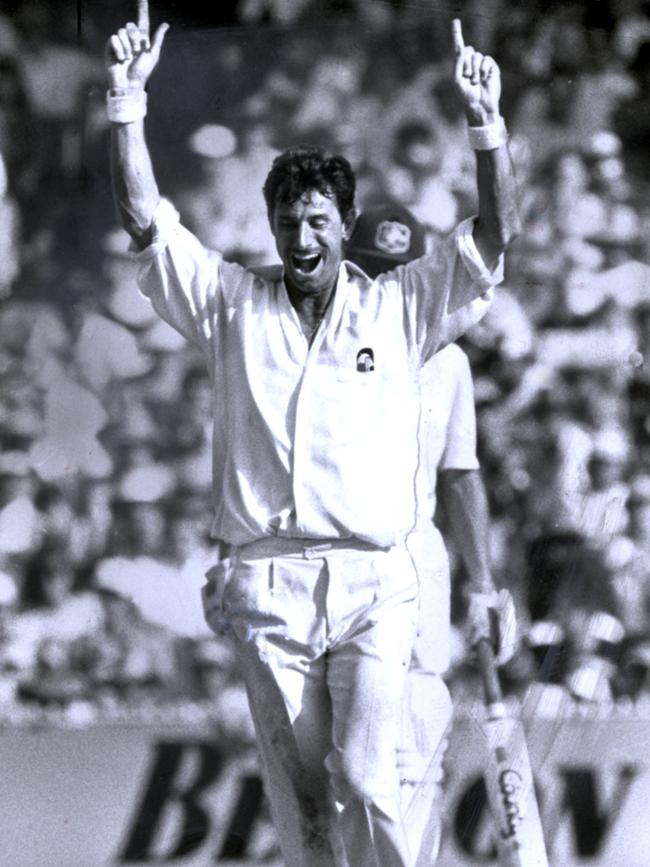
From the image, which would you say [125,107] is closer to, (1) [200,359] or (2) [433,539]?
(1) [200,359]

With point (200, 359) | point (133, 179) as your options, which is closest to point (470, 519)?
point (200, 359)

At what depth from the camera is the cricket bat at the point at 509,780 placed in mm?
3709

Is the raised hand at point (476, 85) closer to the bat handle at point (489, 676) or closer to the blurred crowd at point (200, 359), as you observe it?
the blurred crowd at point (200, 359)

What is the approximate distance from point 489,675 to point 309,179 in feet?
4.24

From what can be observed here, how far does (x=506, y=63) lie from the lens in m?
3.72

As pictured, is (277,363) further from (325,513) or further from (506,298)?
(506,298)

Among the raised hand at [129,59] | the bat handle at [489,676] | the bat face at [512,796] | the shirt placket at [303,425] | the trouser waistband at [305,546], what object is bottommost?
the bat face at [512,796]

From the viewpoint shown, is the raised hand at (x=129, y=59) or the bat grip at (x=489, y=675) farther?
the bat grip at (x=489, y=675)

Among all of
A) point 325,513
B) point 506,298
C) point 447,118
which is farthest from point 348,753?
point 447,118

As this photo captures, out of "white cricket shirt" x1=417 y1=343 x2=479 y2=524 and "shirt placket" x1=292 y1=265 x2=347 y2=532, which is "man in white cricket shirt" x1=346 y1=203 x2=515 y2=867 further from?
"shirt placket" x1=292 y1=265 x2=347 y2=532

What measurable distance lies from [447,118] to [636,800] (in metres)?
1.62

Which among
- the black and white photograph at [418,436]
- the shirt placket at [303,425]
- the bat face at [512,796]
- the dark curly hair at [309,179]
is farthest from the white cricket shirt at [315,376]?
the bat face at [512,796]

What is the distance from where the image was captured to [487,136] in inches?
114

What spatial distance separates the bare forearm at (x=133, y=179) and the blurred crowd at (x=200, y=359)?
0.68 metres
